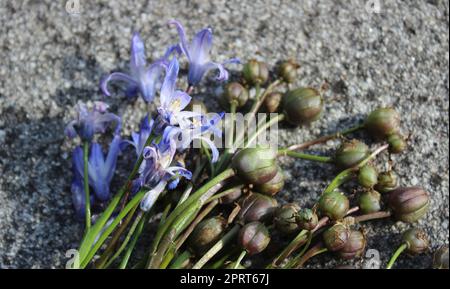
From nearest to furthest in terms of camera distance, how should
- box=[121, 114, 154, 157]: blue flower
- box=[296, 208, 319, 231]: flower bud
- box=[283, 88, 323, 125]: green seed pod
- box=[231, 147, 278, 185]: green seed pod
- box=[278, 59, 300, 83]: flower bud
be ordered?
box=[296, 208, 319, 231]: flower bud < box=[231, 147, 278, 185]: green seed pod < box=[121, 114, 154, 157]: blue flower < box=[283, 88, 323, 125]: green seed pod < box=[278, 59, 300, 83]: flower bud

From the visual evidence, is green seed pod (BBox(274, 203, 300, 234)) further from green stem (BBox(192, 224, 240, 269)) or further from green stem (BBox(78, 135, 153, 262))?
green stem (BBox(78, 135, 153, 262))

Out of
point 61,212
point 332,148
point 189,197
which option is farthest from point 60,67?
point 332,148

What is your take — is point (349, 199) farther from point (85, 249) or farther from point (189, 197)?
point (85, 249)

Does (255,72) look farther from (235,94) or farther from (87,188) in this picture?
(87,188)

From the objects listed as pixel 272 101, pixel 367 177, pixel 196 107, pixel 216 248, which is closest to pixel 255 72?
pixel 272 101

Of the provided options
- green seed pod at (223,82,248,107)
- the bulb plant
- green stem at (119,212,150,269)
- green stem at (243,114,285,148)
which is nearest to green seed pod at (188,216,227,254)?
the bulb plant
